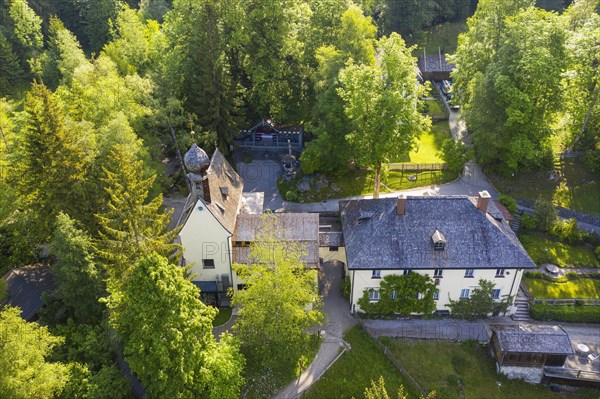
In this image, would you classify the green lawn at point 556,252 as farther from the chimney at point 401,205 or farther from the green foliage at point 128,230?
the green foliage at point 128,230

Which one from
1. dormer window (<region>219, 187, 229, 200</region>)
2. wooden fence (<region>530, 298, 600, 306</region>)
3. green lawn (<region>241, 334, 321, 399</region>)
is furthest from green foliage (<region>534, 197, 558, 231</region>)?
dormer window (<region>219, 187, 229, 200</region>)

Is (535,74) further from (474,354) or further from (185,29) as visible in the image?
(185,29)

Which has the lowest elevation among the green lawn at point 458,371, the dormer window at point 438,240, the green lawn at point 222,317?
the green lawn at point 458,371

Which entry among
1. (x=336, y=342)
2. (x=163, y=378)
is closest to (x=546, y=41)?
(x=336, y=342)

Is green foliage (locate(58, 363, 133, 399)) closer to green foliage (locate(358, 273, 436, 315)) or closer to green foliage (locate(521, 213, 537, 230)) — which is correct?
→ green foliage (locate(358, 273, 436, 315))

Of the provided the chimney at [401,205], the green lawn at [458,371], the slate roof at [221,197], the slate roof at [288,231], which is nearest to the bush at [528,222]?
the green lawn at [458,371]

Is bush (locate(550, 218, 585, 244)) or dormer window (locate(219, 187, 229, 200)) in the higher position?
dormer window (locate(219, 187, 229, 200))

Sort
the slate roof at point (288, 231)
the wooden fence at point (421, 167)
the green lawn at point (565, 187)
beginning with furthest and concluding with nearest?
1. the wooden fence at point (421, 167)
2. the green lawn at point (565, 187)
3. the slate roof at point (288, 231)
